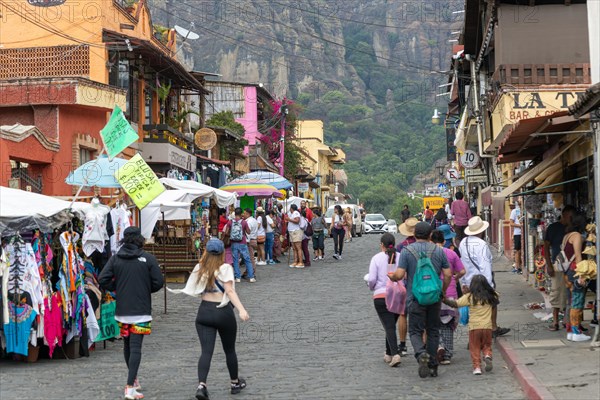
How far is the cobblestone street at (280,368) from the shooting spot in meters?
9.51

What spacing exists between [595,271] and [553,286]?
143cm

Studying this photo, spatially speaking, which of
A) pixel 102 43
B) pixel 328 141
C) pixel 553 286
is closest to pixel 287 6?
pixel 328 141

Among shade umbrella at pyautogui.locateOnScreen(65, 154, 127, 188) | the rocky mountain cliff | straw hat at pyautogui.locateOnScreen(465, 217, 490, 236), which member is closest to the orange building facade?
shade umbrella at pyautogui.locateOnScreen(65, 154, 127, 188)

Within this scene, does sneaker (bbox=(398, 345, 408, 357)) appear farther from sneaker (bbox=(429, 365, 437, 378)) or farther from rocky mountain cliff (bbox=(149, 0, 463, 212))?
rocky mountain cliff (bbox=(149, 0, 463, 212))

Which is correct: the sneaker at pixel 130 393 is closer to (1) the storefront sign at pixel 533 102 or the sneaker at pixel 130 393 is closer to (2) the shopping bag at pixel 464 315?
(2) the shopping bag at pixel 464 315

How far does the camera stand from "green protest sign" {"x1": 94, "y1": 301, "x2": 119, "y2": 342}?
1253cm

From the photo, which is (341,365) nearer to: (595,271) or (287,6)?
(595,271)

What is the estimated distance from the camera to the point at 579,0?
2031 cm

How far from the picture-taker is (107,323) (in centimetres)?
1267

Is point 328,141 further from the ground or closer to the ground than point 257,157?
further from the ground

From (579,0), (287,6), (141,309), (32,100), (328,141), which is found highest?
(287,6)

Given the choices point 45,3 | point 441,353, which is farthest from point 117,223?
point 45,3

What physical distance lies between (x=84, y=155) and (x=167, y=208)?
22.7 ft

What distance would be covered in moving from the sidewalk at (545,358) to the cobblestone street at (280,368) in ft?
0.80
